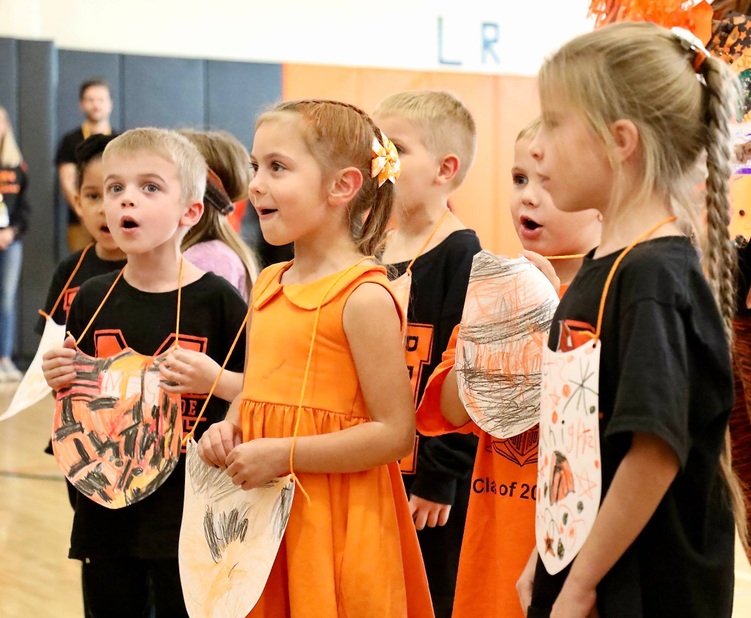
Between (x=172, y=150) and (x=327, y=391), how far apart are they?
75 centimetres

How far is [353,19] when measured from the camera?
811 cm

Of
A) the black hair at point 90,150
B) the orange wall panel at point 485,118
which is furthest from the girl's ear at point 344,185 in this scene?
the orange wall panel at point 485,118

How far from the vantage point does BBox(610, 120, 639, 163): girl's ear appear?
1.13 metres

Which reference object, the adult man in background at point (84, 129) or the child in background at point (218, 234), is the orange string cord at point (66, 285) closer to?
the child in background at point (218, 234)

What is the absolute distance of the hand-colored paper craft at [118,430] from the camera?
1791mm

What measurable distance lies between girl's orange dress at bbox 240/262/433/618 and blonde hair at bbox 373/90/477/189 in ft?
2.35

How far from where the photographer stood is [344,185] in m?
1.57

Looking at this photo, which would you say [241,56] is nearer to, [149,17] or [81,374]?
[149,17]

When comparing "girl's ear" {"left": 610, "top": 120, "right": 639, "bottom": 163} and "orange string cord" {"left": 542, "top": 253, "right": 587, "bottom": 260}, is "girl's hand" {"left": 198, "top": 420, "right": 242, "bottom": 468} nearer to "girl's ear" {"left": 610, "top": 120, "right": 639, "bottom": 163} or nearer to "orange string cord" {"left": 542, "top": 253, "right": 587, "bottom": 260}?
"orange string cord" {"left": 542, "top": 253, "right": 587, "bottom": 260}

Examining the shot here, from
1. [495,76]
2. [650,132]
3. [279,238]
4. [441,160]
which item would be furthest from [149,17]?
[650,132]

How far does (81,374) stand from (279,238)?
56cm

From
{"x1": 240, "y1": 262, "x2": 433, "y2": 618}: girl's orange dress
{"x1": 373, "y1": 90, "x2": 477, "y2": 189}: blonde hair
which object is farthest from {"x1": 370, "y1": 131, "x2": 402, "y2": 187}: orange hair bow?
{"x1": 373, "y1": 90, "x2": 477, "y2": 189}: blonde hair

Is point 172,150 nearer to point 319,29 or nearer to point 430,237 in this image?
point 430,237

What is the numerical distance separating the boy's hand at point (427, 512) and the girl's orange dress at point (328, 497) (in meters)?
0.35
